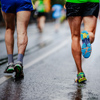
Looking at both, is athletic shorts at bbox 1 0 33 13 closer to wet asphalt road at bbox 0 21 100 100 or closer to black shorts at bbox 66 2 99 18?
black shorts at bbox 66 2 99 18

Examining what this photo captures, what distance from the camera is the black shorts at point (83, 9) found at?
4.39 m

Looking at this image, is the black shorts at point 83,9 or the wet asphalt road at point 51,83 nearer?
the wet asphalt road at point 51,83

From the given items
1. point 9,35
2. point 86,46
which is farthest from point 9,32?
point 86,46

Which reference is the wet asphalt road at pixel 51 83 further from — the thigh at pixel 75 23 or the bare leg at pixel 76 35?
the thigh at pixel 75 23

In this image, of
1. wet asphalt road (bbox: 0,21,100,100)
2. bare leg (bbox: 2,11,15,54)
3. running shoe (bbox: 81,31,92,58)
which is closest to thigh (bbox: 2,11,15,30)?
bare leg (bbox: 2,11,15,54)

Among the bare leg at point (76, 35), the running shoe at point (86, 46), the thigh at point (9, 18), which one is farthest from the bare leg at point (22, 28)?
the running shoe at point (86, 46)

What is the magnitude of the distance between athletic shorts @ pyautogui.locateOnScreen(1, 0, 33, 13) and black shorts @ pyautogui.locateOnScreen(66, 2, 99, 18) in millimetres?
742

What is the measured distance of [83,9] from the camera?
445cm

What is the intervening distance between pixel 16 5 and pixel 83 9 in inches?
43.5

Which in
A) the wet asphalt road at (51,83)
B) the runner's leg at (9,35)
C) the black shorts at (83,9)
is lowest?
the wet asphalt road at (51,83)

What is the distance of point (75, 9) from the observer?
4395 millimetres

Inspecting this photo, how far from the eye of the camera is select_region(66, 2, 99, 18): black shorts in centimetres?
439

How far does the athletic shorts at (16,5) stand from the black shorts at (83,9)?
742 mm

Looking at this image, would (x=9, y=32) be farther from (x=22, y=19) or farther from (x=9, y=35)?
(x=22, y=19)
